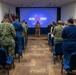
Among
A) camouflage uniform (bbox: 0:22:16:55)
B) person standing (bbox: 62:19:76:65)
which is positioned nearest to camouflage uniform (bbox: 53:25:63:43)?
camouflage uniform (bbox: 0:22:16:55)

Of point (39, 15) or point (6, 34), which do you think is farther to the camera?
point (39, 15)

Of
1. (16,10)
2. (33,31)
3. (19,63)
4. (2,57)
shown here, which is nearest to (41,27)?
(33,31)

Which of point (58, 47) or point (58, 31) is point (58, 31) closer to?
point (58, 31)

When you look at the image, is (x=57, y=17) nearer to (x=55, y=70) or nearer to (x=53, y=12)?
(x=53, y=12)

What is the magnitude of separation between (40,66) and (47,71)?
2.13 ft

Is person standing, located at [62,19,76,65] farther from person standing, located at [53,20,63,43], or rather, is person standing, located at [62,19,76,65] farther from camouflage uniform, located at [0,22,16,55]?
person standing, located at [53,20,63,43]

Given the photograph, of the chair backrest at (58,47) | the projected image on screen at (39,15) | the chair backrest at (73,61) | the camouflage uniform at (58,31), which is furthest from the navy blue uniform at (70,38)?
the projected image on screen at (39,15)

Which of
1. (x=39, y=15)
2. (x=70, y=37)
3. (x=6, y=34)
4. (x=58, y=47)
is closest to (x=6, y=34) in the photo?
(x=6, y=34)

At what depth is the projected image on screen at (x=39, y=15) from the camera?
728 inches

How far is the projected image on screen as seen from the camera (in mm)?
18486

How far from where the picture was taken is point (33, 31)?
61.8ft

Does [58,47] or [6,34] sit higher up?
[6,34]

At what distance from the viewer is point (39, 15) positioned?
18562 millimetres

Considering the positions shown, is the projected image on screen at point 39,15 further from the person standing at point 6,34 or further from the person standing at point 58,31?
the person standing at point 6,34
